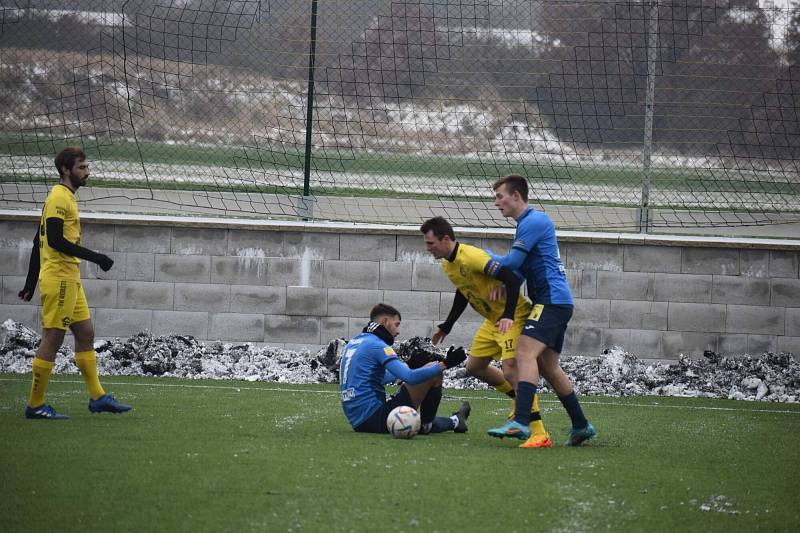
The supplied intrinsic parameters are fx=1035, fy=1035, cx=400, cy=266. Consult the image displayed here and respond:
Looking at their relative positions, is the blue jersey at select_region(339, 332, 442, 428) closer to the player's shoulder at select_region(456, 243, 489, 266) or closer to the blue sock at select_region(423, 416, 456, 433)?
the blue sock at select_region(423, 416, 456, 433)

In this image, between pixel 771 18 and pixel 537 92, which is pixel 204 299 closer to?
pixel 537 92

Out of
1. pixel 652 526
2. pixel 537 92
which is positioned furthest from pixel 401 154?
pixel 652 526

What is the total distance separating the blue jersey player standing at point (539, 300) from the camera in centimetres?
700

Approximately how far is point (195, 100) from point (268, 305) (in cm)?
324

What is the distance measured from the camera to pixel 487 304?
7.45 metres

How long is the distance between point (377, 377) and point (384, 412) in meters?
0.25

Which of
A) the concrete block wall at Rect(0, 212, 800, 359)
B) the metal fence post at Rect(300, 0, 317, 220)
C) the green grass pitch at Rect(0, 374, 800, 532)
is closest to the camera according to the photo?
the green grass pitch at Rect(0, 374, 800, 532)

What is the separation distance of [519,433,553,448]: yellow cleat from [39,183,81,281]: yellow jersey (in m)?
3.53

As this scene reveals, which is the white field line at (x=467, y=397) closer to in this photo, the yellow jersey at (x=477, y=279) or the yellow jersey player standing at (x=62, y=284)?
the yellow jersey player standing at (x=62, y=284)

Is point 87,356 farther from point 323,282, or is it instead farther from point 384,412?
point 323,282

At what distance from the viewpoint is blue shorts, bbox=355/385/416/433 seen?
7.30 m

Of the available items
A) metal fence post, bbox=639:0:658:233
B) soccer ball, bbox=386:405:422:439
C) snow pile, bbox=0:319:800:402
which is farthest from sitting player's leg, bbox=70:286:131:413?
metal fence post, bbox=639:0:658:233

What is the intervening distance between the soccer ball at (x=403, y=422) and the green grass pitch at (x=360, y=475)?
126mm

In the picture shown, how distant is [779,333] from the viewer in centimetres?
1193
